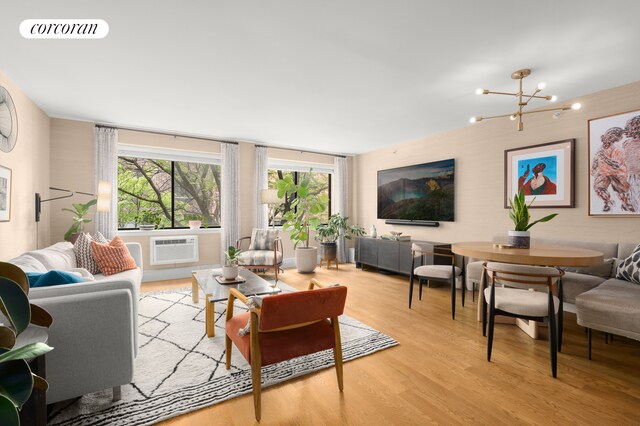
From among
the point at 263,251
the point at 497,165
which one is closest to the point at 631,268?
the point at 497,165

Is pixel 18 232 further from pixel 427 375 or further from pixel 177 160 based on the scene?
pixel 427 375

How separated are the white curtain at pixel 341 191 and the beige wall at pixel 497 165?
3.00 ft

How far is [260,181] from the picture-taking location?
20.1 feet

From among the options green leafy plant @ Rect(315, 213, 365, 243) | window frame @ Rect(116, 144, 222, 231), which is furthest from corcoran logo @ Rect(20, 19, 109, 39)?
green leafy plant @ Rect(315, 213, 365, 243)

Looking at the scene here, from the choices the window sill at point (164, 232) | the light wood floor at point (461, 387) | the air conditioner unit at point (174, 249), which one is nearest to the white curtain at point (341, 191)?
the window sill at point (164, 232)

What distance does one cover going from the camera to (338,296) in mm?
1967

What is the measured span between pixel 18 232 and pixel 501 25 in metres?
5.44

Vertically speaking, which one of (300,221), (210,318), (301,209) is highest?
(301,209)

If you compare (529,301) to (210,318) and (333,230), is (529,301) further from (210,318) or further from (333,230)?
(333,230)

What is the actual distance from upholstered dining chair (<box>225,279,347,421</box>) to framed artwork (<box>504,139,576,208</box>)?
368 cm

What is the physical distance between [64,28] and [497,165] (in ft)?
17.5

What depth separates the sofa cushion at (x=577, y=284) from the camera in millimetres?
3192

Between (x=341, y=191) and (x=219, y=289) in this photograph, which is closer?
(x=219, y=289)

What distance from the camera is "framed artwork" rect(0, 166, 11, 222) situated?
309cm
